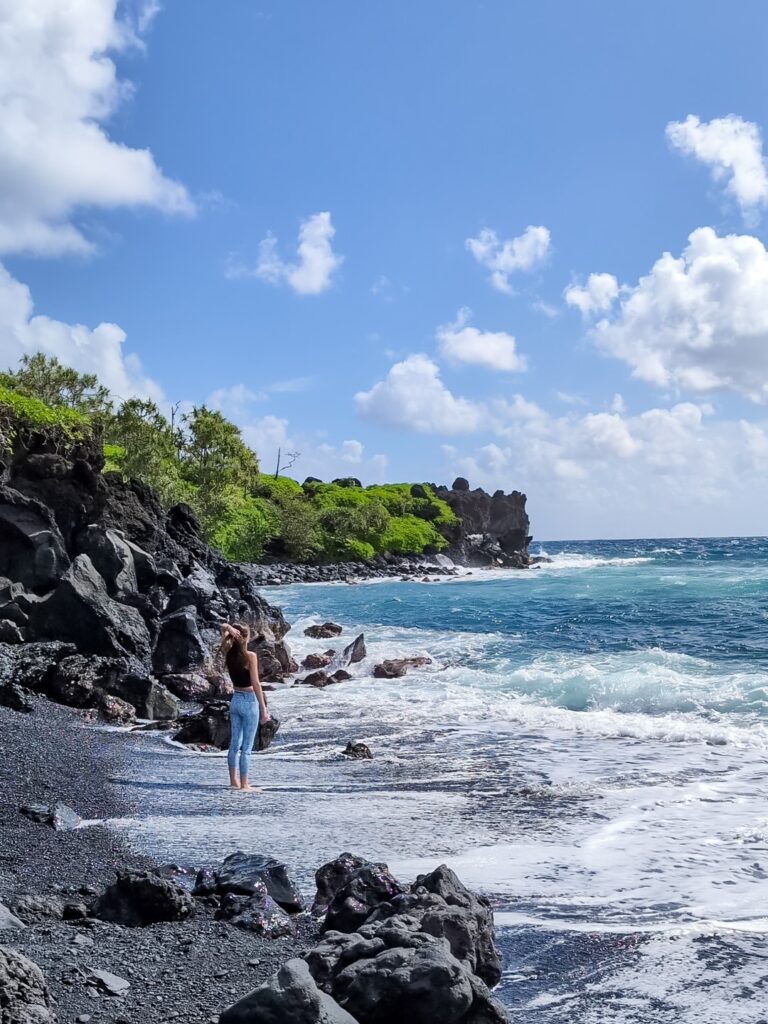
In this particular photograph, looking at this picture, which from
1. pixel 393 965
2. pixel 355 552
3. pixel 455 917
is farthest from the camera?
pixel 355 552

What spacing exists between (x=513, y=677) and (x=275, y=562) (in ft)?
178

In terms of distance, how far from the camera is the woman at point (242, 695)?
997cm

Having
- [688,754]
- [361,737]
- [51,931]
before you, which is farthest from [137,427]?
[51,931]

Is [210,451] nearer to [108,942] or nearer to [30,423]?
[30,423]

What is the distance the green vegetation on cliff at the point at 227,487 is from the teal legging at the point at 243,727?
48.5 ft

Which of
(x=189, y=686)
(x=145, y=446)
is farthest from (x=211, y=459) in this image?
(x=189, y=686)

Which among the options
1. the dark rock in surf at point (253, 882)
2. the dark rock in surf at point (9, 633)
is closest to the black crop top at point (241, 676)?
the dark rock in surf at point (253, 882)

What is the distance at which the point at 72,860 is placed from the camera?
22.0 feet

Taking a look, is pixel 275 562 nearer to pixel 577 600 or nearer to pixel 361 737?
pixel 577 600

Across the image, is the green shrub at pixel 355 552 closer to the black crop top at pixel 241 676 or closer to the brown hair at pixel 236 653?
the brown hair at pixel 236 653

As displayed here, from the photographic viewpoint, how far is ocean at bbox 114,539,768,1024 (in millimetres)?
5172

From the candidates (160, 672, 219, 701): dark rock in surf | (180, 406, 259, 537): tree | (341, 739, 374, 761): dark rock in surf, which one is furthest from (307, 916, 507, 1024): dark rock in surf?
(180, 406, 259, 537): tree

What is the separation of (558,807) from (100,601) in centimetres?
1191

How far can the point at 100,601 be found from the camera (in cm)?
1753
